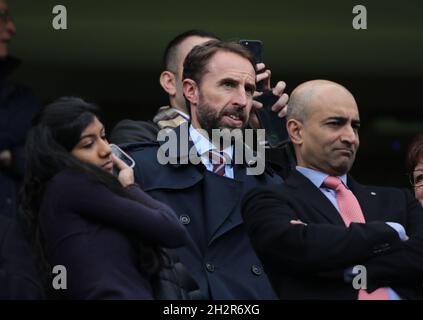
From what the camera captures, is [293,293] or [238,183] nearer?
[293,293]

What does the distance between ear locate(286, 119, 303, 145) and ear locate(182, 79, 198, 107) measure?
0.61m

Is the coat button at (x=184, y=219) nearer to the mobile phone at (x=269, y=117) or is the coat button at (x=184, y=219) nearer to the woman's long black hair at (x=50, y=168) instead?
the woman's long black hair at (x=50, y=168)

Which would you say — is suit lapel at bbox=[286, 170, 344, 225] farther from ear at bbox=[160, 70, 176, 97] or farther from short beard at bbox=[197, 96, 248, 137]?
ear at bbox=[160, 70, 176, 97]

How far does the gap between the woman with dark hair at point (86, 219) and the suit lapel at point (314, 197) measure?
543 millimetres

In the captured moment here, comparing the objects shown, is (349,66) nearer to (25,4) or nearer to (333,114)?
(25,4)

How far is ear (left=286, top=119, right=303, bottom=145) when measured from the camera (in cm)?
505

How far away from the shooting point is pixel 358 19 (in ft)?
30.5

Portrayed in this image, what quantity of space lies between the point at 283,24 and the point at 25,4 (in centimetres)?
210

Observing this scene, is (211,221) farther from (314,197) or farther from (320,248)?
(320,248)

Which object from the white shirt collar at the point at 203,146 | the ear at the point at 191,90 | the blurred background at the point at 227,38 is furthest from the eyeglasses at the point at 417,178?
the blurred background at the point at 227,38

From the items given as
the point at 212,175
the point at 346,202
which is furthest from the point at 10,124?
the point at 346,202

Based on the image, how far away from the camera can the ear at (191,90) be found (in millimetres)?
5543

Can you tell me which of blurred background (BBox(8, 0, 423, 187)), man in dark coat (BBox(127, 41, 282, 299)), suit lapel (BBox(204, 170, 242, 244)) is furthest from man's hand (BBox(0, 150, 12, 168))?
blurred background (BBox(8, 0, 423, 187))

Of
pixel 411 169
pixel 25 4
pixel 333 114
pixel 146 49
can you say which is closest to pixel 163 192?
pixel 333 114
